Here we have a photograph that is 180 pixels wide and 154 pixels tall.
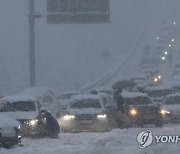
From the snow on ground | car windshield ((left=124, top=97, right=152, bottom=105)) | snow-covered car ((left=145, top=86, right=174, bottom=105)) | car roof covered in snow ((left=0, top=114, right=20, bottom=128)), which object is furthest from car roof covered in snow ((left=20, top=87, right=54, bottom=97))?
car roof covered in snow ((left=0, top=114, right=20, bottom=128))

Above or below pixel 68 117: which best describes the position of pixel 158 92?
above

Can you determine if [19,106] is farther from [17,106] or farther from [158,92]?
[158,92]

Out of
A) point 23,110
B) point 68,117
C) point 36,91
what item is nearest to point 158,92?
point 36,91

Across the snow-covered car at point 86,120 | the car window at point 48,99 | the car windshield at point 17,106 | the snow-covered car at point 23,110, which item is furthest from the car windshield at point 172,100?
the car windshield at point 17,106

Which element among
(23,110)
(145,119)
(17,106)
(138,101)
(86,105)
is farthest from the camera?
(138,101)

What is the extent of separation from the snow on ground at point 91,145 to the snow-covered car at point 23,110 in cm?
52

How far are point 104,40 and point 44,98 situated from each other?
290 feet

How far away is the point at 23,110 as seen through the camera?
24.6 metres

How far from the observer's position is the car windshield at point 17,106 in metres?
24.7

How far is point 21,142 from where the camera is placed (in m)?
21.4

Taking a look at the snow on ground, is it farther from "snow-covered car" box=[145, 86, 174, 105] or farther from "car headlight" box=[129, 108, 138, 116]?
"snow-covered car" box=[145, 86, 174, 105]

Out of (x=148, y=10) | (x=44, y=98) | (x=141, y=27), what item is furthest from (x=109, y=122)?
(x=148, y=10)

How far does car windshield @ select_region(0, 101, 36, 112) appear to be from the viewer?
80.9ft

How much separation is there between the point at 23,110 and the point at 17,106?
455 mm
